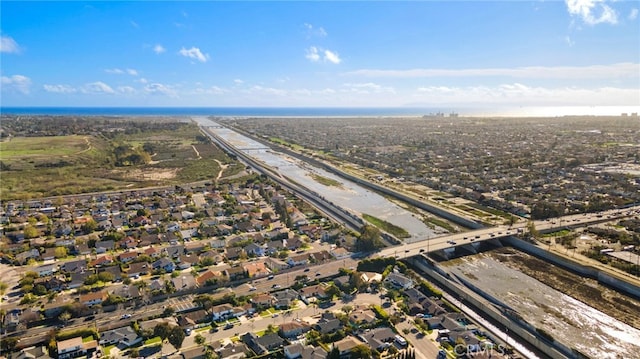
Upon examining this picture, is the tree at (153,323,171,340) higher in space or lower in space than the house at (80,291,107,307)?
higher

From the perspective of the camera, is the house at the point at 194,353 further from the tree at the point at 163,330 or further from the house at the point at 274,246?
the house at the point at 274,246

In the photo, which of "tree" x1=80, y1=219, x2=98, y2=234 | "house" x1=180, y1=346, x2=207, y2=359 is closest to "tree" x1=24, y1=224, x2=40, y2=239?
"tree" x1=80, y1=219, x2=98, y2=234

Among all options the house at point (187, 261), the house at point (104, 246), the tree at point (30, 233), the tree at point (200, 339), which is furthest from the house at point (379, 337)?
the tree at point (30, 233)

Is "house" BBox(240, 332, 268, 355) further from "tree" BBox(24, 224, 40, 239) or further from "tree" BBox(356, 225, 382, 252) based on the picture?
"tree" BBox(24, 224, 40, 239)

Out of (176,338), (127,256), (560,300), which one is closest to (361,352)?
(176,338)

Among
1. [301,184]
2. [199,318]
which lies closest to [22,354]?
[199,318]

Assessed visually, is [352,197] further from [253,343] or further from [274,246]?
[253,343]

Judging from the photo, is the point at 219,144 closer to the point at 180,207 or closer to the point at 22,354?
the point at 180,207
